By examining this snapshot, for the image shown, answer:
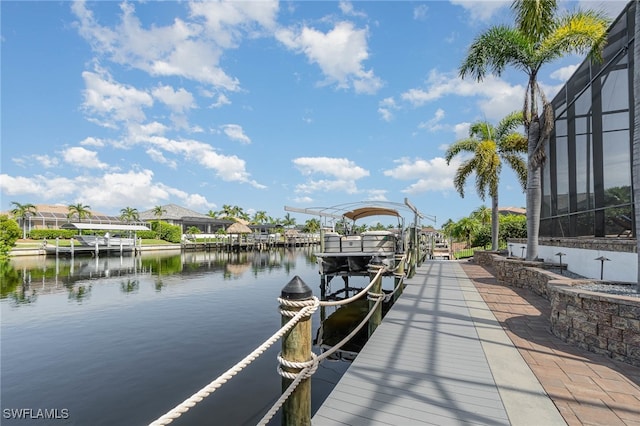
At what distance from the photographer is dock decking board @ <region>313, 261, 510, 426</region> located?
3.01m

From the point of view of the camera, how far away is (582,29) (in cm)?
922

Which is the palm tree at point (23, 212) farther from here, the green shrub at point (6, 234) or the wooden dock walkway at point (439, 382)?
the wooden dock walkway at point (439, 382)

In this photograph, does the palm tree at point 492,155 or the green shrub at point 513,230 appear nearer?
the palm tree at point 492,155

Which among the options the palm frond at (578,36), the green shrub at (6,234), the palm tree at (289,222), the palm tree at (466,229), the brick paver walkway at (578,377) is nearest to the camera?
the brick paver walkway at (578,377)

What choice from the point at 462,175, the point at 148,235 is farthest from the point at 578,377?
the point at 148,235

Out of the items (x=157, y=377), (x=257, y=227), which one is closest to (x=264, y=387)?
(x=157, y=377)

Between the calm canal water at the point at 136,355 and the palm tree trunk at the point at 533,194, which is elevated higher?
the palm tree trunk at the point at 533,194

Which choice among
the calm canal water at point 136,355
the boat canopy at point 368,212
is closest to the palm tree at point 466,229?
the boat canopy at point 368,212

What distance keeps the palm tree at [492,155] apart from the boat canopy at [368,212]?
4.64m

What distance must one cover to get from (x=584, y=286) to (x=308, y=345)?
5.53 m

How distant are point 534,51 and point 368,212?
10578 mm

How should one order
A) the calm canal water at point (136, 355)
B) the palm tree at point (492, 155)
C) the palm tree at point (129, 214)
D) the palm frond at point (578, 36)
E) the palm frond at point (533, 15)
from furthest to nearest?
1. the palm tree at point (129, 214)
2. the palm tree at point (492, 155)
3. the palm frond at point (578, 36)
4. the palm frond at point (533, 15)
5. the calm canal water at point (136, 355)

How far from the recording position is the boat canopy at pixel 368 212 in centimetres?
1720

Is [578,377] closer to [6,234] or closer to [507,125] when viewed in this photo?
[507,125]
